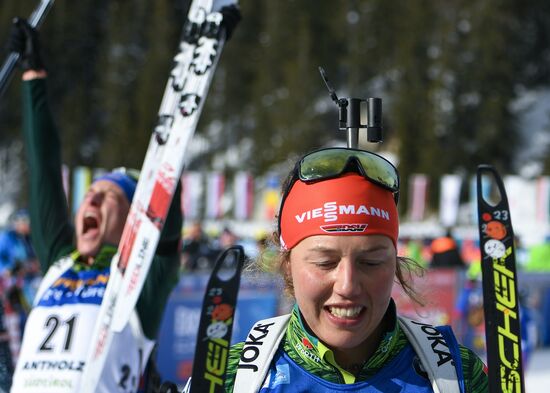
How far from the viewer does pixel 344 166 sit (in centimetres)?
221

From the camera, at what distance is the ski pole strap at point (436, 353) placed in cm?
215

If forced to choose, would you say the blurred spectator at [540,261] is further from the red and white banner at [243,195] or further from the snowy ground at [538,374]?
the red and white banner at [243,195]

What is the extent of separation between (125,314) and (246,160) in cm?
5020

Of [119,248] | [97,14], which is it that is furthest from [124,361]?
[97,14]

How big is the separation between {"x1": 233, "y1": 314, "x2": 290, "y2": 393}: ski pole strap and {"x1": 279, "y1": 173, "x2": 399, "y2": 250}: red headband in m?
0.21

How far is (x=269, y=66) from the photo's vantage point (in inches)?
2120

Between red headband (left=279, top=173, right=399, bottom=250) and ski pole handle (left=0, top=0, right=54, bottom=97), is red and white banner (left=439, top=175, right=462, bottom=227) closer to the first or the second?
ski pole handle (left=0, top=0, right=54, bottom=97)

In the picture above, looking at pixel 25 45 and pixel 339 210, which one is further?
pixel 25 45

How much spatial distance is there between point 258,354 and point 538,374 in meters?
10.0

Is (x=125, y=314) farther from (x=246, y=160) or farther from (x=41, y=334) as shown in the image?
(x=246, y=160)

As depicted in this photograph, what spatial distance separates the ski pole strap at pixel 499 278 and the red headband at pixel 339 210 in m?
0.21

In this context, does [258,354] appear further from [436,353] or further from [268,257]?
[436,353]

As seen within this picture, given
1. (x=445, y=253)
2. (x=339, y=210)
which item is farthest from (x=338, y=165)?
(x=445, y=253)

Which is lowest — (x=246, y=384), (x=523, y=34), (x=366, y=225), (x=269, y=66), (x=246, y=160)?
(x=246, y=384)
